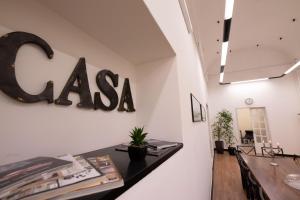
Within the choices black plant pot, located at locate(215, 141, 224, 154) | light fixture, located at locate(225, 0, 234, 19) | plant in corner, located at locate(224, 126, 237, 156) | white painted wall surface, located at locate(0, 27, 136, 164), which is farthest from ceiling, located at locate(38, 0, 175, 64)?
plant in corner, located at locate(224, 126, 237, 156)

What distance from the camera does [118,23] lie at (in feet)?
3.13

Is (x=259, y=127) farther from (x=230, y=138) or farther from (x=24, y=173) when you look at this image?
(x=24, y=173)

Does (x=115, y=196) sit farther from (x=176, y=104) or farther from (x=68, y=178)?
(x=176, y=104)

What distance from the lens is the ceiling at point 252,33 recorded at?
4.14m

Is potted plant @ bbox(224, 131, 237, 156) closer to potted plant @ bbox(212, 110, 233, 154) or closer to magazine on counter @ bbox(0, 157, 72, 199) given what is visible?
potted plant @ bbox(212, 110, 233, 154)

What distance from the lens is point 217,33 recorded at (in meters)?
5.09

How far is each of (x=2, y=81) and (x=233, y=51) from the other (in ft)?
26.2

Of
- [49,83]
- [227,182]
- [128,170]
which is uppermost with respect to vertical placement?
[49,83]

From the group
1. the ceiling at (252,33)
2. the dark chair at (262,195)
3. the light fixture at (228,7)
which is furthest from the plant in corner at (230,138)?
the dark chair at (262,195)

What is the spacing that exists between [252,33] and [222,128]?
4.32 m

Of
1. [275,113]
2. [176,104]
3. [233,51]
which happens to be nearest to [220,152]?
[275,113]

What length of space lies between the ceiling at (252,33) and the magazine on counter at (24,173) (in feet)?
11.2

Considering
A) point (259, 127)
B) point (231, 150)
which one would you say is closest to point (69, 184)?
point (231, 150)

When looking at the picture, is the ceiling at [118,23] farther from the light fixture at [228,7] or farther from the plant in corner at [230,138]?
the plant in corner at [230,138]
